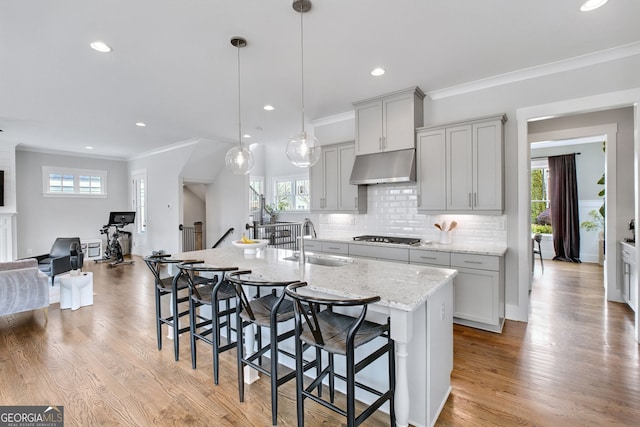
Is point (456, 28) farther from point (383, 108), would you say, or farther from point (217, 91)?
point (217, 91)

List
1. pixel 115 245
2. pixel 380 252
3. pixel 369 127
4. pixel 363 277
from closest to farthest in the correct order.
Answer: pixel 363 277
pixel 380 252
pixel 369 127
pixel 115 245

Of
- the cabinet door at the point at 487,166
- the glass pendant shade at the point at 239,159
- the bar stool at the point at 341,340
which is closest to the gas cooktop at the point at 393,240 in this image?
the cabinet door at the point at 487,166

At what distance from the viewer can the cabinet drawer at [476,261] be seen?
126 inches

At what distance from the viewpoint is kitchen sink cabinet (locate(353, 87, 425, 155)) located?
3.98m

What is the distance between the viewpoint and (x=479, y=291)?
3299 millimetres

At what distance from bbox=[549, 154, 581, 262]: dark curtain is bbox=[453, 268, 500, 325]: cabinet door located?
5517mm

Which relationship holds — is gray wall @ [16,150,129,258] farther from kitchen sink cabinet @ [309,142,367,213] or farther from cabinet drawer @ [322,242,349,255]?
cabinet drawer @ [322,242,349,255]

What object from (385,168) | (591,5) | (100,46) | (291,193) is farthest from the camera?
(291,193)

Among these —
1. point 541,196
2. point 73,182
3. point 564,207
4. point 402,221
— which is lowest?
point 402,221

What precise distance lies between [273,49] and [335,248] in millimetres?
2660

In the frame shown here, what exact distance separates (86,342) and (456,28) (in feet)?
15.1

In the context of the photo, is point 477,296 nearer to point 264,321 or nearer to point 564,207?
point 264,321

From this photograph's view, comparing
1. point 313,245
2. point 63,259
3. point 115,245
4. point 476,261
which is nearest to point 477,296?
point 476,261

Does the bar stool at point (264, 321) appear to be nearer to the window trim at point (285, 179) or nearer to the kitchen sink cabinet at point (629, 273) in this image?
the kitchen sink cabinet at point (629, 273)
